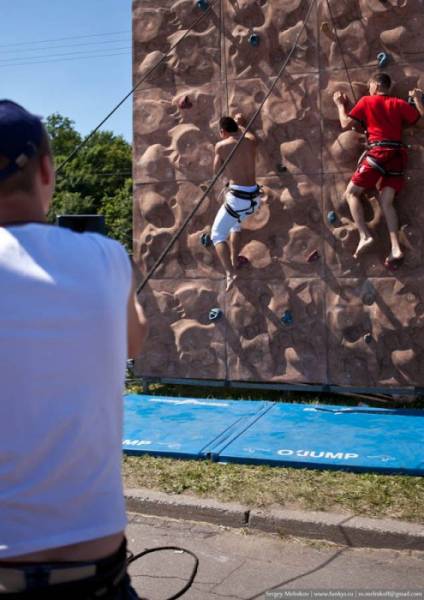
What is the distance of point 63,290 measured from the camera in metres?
1.75

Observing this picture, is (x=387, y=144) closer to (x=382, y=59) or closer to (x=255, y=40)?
(x=382, y=59)

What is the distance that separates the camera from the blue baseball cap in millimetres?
1799

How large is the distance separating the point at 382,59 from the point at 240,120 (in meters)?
1.75

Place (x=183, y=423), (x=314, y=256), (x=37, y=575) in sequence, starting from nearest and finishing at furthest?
(x=37, y=575) → (x=183, y=423) → (x=314, y=256)

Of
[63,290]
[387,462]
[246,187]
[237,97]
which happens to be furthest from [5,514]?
[237,97]

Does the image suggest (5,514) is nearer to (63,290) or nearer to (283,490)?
(63,290)

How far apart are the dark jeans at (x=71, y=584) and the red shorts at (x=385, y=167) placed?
7.37m

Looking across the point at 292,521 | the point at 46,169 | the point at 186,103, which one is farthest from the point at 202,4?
the point at 46,169

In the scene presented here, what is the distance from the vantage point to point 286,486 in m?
6.01

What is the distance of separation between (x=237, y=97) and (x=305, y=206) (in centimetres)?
158

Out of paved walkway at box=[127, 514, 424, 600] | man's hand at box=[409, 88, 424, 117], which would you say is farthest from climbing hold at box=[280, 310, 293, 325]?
paved walkway at box=[127, 514, 424, 600]

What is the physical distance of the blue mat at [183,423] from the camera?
7.14m

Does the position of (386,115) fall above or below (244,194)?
above

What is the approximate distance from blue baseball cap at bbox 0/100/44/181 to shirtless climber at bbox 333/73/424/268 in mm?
7143
